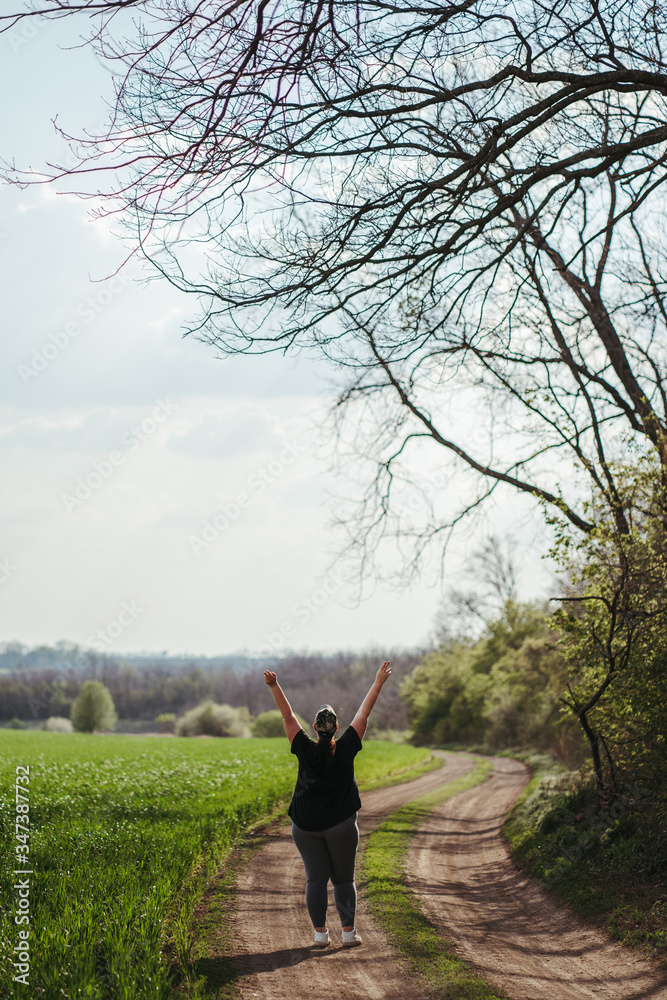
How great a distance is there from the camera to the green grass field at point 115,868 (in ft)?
14.5

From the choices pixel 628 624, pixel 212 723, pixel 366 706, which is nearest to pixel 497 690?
pixel 628 624

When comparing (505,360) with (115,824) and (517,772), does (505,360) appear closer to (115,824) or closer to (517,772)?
(115,824)

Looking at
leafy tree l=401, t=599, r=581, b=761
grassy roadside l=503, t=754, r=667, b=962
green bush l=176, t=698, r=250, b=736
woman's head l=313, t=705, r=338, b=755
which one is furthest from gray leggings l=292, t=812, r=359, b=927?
green bush l=176, t=698, r=250, b=736

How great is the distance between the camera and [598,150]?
6.74m

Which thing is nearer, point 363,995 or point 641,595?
point 363,995

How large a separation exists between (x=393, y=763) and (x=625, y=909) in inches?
696

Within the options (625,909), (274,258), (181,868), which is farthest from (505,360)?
(181,868)

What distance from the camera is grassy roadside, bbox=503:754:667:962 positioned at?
21.5 feet

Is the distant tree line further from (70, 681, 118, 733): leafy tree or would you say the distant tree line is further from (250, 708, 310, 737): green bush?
(70, 681, 118, 733): leafy tree

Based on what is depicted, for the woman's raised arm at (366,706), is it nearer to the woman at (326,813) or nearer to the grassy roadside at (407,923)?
the woman at (326,813)

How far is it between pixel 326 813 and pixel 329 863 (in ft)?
1.67

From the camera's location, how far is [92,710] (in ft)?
203

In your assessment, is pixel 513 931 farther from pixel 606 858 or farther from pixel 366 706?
pixel 366 706

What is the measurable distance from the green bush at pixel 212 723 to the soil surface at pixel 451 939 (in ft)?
147
